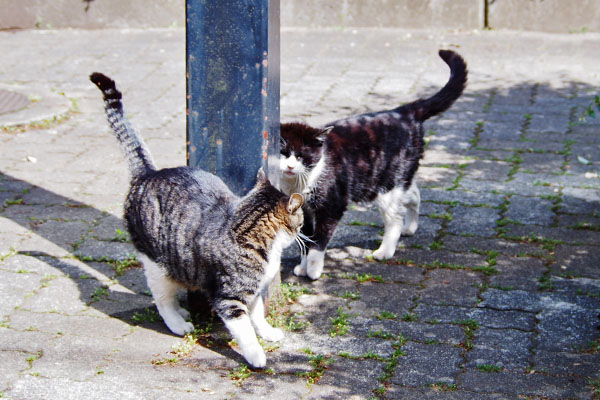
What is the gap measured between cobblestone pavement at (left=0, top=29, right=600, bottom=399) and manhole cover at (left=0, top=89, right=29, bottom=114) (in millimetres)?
170

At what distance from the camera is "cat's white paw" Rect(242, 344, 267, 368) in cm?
374

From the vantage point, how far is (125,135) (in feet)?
13.9

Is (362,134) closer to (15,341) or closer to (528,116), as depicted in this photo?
(15,341)

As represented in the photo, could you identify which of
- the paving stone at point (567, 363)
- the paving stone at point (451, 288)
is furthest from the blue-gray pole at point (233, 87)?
the paving stone at point (567, 363)

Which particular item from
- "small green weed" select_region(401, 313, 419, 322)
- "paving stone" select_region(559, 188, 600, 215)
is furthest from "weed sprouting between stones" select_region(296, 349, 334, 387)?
"paving stone" select_region(559, 188, 600, 215)

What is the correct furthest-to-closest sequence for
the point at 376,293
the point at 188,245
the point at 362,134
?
the point at 362,134
the point at 376,293
the point at 188,245

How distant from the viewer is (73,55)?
31.9ft

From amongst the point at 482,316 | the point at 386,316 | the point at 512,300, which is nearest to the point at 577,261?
the point at 512,300

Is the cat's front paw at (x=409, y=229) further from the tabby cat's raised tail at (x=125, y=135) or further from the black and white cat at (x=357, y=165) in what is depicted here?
the tabby cat's raised tail at (x=125, y=135)

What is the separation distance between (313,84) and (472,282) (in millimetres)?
4525

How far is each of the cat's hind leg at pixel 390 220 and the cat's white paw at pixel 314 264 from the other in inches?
19.7

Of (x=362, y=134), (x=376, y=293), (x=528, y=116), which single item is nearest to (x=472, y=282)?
(x=376, y=293)

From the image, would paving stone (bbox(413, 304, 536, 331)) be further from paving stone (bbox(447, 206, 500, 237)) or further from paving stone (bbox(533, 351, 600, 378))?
paving stone (bbox(447, 206, 500, 237))

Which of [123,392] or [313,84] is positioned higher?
[313,84]
